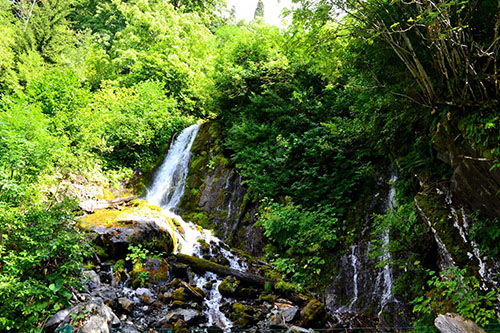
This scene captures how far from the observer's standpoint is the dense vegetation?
3.97 m

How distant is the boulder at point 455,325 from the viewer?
3117 millimetres

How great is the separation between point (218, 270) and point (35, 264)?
13.4ft

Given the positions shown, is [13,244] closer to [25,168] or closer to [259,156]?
[25,168]

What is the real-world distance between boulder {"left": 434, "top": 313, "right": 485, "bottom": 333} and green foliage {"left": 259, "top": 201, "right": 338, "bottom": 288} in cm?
353

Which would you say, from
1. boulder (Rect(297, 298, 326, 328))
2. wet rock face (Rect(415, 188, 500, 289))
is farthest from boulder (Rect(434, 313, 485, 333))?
boulder (Rect(297, 298, 326, 328))

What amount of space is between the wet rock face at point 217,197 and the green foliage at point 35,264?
5.43 metres

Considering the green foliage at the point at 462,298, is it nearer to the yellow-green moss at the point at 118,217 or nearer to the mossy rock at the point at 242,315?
the mossy rock at the point at 242,315

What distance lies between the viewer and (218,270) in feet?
24.5

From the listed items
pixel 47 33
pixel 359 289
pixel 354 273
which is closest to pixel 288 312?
pixel 359 289

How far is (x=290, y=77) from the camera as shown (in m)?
10.8

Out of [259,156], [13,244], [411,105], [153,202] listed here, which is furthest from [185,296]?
[153,202]

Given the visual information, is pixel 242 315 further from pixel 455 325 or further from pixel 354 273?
pixel 455 325

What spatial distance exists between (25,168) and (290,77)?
8488mm

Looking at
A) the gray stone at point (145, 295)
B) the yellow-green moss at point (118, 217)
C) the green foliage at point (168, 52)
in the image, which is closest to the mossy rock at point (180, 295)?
the gray stone at point (145, 295)
